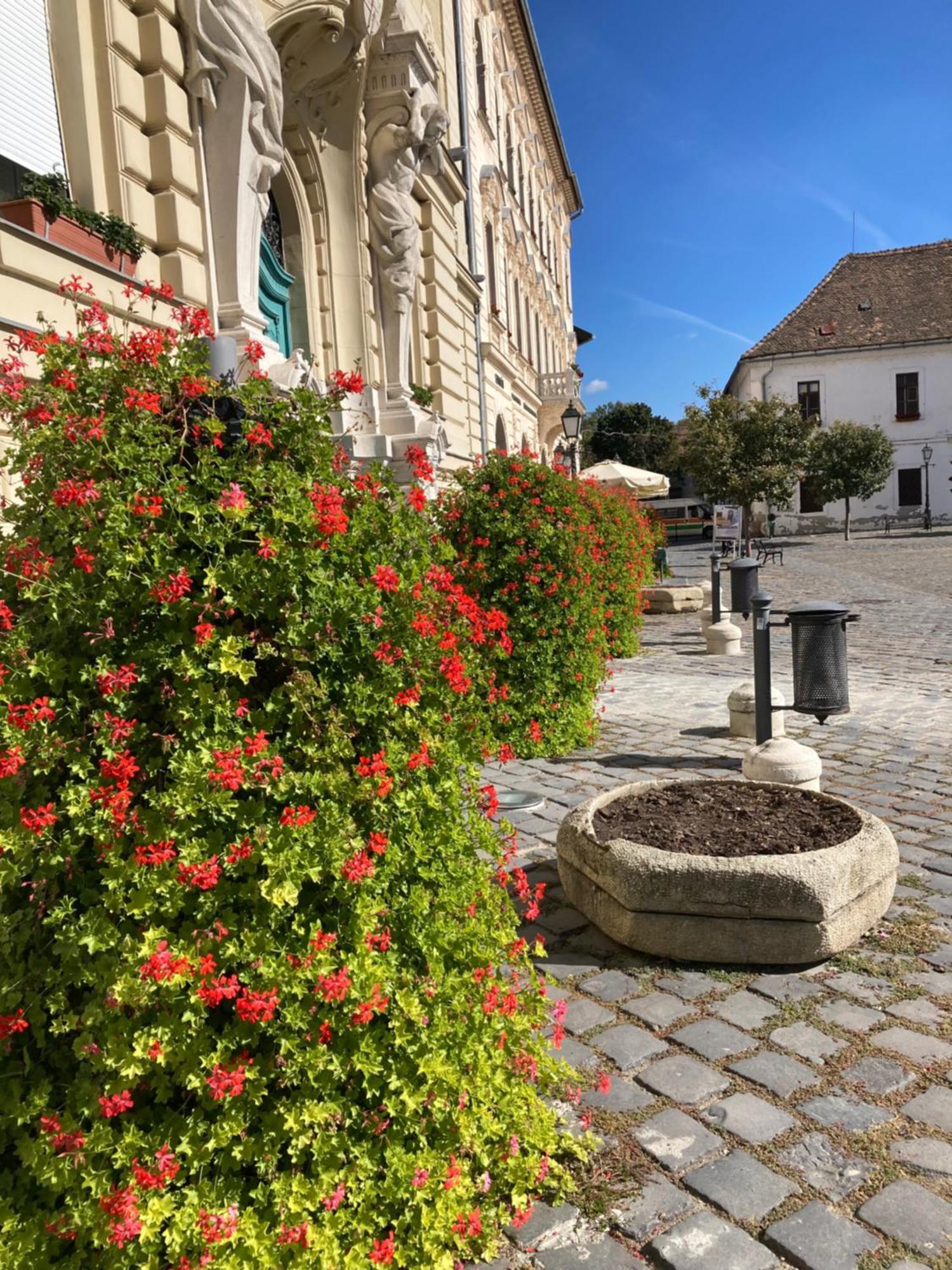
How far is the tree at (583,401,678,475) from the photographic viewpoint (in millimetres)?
75000

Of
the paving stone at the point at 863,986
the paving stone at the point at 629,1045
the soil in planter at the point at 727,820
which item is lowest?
the paving stone at the point at 629,1045

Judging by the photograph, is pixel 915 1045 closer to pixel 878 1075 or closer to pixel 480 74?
Answer: pixel 878 1075

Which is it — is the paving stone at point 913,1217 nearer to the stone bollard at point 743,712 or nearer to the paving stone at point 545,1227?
the paving stone at point 545,1227

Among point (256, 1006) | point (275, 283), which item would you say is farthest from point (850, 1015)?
point (275, 283)

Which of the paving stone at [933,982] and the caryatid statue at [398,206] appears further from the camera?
the caryatid statue at [398,206]

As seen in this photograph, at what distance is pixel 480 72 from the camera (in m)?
22.0

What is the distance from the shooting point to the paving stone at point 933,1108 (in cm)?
254

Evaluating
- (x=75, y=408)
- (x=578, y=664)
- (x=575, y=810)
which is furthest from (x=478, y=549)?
(x=75, y=408)

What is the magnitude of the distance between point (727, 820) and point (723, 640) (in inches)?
312

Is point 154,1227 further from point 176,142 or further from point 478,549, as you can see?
point 176,142

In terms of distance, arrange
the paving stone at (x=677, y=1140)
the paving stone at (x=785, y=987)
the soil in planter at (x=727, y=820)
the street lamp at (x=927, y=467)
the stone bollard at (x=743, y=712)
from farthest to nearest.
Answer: the street lamp at (x=927, y=467)
the stone bollard at (x=743, y=712)
the soil in planter at (x=727, y=820)
the paving stone at (x=785, y=987)
the paving stone at (x=677, y=1140)

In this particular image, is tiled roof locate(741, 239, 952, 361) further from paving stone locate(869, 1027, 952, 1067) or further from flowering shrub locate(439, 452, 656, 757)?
paving stone locate(869, 1027, 952, 1067)

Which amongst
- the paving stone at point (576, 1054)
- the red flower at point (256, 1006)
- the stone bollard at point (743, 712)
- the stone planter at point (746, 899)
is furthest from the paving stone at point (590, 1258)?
the stone bollard at point (743, 712)

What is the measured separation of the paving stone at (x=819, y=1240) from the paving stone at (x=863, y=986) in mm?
1085
